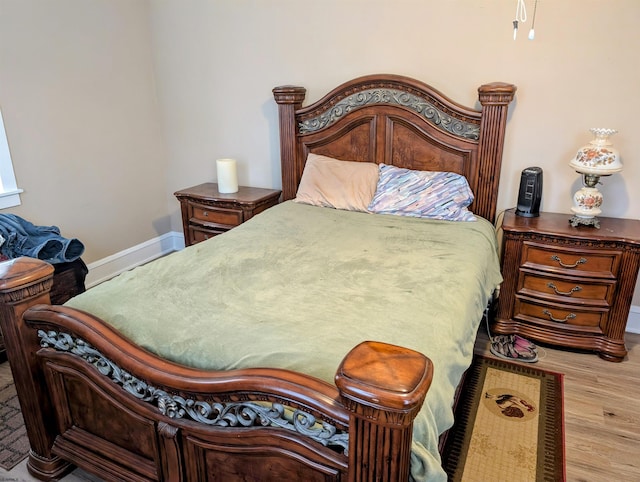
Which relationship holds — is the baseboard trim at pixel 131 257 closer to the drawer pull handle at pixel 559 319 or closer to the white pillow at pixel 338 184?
the white pillow at pixel 338 184

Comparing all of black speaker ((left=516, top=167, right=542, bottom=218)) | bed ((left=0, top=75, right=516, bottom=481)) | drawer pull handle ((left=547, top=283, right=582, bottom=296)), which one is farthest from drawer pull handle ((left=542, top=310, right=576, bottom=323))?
black speaker ((left=516, top=167, right=542, bottom=218))

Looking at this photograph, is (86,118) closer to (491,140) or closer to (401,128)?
(401,128)

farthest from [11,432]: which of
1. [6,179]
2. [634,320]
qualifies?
[634,320]

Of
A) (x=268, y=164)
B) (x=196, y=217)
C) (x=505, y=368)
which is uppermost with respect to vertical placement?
(x=268, y=164)

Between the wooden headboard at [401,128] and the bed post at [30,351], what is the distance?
6.81 feet

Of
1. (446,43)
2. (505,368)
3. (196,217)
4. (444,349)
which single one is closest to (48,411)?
(444,349)

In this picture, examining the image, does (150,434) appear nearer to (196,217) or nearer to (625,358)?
(196,217)

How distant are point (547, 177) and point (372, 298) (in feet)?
5.84

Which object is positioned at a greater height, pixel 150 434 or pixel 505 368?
pixel 150 434

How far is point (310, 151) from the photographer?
3395 millimetres

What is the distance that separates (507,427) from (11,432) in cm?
231

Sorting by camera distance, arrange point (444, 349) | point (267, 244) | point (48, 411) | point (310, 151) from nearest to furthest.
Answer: point (444, 349), point (48, 411), point (267, 244), point (310, 151)

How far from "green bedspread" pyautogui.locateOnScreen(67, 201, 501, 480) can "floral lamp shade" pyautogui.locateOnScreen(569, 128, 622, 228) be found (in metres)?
0.54

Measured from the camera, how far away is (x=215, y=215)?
348 centimetres
